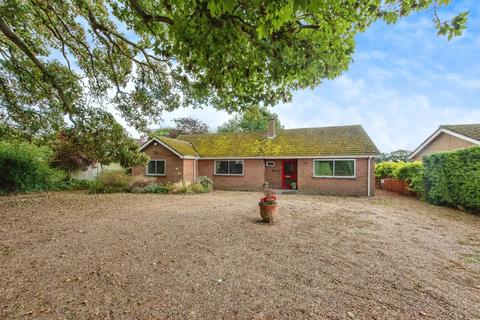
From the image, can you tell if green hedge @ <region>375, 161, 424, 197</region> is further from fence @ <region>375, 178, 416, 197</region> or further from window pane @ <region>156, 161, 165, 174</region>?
window pane @ <region>156, 161, 165, 174</region>

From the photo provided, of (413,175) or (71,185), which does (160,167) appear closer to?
(71,185)

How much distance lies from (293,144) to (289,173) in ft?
7.85

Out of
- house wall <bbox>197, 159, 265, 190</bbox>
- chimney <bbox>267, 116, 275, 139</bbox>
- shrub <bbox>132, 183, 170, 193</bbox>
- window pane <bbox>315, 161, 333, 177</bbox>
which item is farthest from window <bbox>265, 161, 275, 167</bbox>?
shrub <bbox>132, 183, 170, 193</bbox>

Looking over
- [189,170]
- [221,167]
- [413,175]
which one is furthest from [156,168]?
[413,175]

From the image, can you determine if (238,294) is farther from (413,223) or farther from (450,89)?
(450,89)

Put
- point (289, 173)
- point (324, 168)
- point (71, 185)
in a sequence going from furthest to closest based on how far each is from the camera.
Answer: point (289, 173)
point (71, 185)
point (324, 168)

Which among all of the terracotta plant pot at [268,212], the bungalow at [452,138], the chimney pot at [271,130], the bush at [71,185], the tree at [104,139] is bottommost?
the bush at [71,185]

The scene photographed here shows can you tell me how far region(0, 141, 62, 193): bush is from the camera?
13.9 metres

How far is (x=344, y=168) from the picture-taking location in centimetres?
1540

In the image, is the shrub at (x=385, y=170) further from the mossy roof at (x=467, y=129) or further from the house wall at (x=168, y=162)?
the house wall at (x=168, y=162)

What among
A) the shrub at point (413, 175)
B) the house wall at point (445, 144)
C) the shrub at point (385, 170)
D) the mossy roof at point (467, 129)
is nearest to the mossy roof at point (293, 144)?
the shrub at point (413, 175)

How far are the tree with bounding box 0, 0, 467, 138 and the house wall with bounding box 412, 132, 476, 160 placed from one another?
1644 centimetres

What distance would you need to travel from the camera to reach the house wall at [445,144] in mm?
15170

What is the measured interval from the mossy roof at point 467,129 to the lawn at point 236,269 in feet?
35.1
